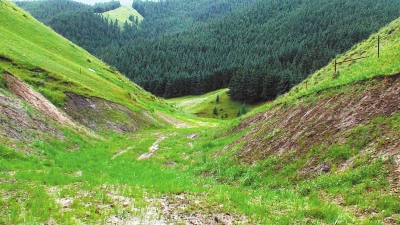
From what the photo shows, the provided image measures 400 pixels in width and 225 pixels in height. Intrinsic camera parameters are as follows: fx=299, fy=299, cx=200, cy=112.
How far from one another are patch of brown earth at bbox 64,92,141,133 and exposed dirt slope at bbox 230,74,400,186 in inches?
870

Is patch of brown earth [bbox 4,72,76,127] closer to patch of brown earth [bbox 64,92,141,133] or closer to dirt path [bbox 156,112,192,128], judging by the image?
patch of brown earth [bbox 64,92,141,133]

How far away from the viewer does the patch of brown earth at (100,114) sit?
36.4 metres

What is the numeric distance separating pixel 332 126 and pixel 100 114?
31.4 m

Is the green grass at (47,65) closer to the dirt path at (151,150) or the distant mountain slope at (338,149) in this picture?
the dirt path at (151,150)

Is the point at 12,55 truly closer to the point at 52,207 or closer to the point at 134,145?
the point at 134,145

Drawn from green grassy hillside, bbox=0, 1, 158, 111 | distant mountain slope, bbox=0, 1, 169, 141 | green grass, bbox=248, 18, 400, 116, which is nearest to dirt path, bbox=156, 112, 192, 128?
distant mountain slope, bbox=0, 1, 169, 141

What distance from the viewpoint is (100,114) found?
3956cm

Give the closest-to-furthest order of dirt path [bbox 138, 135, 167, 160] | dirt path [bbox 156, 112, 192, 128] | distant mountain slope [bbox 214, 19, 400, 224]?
distant mountain slope [bbox 214, 19, 400, 224], dirt path [bbox 138, 135, 167, 160], dirt path [bbox 156, 112, 192, 128]

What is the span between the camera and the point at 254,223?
928 centimetres

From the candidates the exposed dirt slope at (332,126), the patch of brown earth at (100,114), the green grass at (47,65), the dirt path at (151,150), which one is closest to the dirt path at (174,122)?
the green grass at (47,65)

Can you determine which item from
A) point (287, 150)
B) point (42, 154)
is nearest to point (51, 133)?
point (42, 154)

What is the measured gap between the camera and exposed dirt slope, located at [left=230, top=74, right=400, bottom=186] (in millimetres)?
12462

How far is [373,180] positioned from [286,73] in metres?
138

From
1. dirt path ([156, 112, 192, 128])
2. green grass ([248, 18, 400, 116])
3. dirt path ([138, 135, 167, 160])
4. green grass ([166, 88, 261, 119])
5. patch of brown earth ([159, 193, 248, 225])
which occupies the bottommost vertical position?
green grass ([166, 88, 261, 119])
